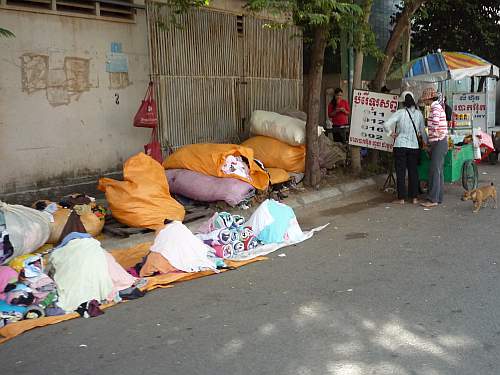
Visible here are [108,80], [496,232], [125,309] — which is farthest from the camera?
[108,80]

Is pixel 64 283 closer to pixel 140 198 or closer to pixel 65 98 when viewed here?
pixel 140 198

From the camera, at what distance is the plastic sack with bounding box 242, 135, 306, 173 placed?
29.2ft

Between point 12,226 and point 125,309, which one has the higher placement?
point 12,226

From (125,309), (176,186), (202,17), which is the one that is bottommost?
(125,309)

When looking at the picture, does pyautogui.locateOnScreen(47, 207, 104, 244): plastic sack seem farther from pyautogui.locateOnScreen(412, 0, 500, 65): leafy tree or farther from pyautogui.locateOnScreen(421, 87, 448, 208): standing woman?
pyautogui.locateOnScreen(412, 0, 500, 65): leafy tree

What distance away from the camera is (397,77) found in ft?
43.3

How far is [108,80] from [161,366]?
610 centimetres

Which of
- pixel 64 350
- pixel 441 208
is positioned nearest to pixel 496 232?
pixel 441 208

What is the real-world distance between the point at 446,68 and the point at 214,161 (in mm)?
6906

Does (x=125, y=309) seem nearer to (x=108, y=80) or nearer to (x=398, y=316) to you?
(x=398, y=316)

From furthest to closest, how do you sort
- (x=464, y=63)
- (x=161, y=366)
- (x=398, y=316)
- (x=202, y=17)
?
(x=464, y=63)
(x=202, y=17)
(x=398, y=316)
(x=161, y=366)

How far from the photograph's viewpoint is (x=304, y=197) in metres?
8.54

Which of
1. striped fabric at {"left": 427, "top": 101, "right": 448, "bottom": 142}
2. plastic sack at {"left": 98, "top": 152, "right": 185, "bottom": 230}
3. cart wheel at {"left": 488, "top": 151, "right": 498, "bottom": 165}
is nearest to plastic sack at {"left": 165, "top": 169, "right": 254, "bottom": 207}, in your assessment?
plastic sack at {"left": 98, "top": 152, "right": 185, "bottom": 230}

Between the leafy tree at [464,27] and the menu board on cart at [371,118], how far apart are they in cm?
763
